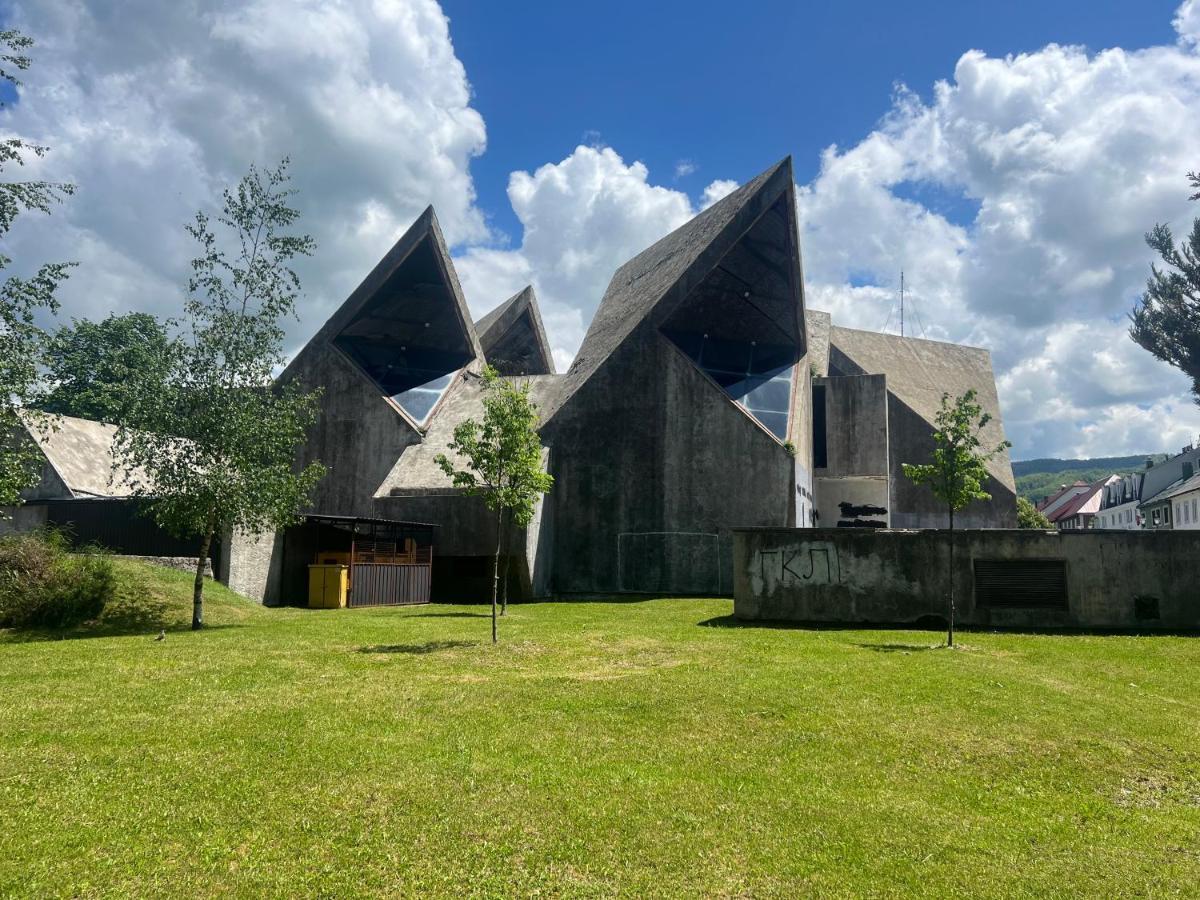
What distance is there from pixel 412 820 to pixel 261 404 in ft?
52.9

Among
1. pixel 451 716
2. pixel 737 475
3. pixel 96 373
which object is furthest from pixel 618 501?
pixel 96 373

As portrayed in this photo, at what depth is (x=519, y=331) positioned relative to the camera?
2206 inches

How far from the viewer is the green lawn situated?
5.37m

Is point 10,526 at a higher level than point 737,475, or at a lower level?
lower

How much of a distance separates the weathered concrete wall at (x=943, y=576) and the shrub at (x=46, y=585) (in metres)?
15.5

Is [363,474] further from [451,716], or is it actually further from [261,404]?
[451,716]

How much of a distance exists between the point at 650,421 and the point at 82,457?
24.4m

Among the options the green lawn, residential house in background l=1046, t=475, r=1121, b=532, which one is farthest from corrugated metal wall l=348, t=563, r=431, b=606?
residential house in background l=1046, t=475, r=1121, b=532

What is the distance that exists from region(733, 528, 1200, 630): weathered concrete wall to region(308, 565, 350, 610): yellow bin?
13105 mm

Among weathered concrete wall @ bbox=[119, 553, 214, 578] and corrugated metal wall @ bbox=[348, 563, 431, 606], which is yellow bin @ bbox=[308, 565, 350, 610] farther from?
weathered concrete wall @ bbox=[119, 553, 214, 578]

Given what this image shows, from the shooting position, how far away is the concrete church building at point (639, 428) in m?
31.0

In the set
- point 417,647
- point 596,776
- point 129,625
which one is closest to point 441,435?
point 129,625

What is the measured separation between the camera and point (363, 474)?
1439 inches

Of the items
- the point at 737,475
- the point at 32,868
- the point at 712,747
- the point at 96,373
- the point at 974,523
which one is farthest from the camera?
the point at 96,373
